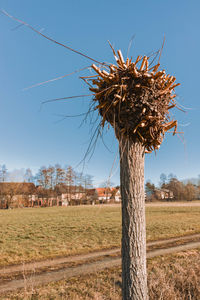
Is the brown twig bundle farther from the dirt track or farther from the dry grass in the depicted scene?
the dirt track

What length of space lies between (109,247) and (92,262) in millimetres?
2628

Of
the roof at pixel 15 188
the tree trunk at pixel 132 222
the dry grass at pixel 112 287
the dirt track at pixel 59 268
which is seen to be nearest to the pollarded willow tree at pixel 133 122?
the tree trunk at pixel 132 222

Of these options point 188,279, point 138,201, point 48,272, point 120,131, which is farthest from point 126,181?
point 48,272

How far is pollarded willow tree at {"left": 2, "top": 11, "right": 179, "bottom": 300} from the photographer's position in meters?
2.56

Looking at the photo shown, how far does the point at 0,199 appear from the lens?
52781 millimetres

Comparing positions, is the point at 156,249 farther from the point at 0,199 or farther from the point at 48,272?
the point at 0,199

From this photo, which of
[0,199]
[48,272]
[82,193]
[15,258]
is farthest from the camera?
[82,193]

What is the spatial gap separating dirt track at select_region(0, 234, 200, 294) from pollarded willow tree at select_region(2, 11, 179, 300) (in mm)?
3543

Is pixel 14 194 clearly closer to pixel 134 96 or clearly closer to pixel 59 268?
pixel 59 268

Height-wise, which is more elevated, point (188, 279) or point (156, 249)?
point (188, 279)

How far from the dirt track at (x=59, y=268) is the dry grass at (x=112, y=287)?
479mm

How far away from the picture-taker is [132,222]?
8.63ft

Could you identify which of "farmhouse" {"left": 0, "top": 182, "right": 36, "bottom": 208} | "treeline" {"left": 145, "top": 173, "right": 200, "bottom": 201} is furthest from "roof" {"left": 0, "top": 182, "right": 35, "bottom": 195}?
"treeline" {"left": 145, "top": 173, "right": 200, "bottom": 201}

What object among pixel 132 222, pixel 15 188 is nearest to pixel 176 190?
pixel 15 188
